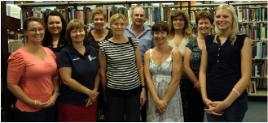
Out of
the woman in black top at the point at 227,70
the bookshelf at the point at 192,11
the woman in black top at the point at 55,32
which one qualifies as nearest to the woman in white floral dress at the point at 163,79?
the woman in black top at the point at 227,70

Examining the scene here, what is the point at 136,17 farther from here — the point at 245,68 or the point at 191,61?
the point at 245,68

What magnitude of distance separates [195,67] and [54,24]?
4.40ft

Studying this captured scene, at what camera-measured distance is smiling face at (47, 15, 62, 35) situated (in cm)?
273

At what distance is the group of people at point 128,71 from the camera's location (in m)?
2.28

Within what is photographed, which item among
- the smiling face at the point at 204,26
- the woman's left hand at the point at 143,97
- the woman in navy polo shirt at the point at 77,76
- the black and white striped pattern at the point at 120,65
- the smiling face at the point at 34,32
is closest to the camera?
the smiling face at the point at 34,32

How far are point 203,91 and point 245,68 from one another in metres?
0.36

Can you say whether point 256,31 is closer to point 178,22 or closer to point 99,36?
point 178,22

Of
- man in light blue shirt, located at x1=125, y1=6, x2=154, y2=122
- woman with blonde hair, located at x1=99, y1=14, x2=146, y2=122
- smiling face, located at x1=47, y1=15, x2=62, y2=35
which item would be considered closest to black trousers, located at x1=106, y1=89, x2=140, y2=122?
woman with blonde hair, located at x1=99, y1=14, x2=146, y2=122

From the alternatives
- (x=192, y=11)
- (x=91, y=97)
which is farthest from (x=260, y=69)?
(x=91, y=97)

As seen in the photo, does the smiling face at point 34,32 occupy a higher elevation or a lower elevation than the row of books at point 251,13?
lower

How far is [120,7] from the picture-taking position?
5.41m

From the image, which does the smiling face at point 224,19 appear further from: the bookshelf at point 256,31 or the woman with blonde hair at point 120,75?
the bookshelf at point 256,31

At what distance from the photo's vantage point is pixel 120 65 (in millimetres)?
2678

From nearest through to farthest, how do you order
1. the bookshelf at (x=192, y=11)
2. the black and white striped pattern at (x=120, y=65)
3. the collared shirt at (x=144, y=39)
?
the black and white striped pattern at (x=120, y=65) < the collared shirt at (x=144, y=39) < the bookshelf at (x=192, y=11)
